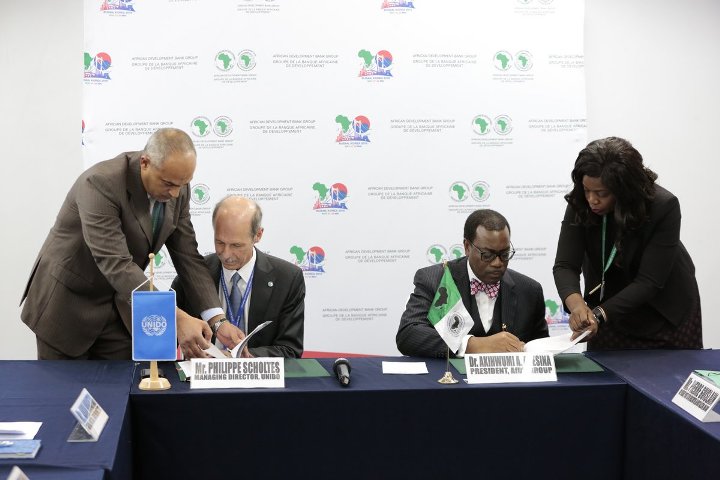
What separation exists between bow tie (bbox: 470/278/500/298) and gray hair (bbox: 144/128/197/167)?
49.5 inches

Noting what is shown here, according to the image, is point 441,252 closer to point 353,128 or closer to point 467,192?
point 467,192

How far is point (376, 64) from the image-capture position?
17.4 feet

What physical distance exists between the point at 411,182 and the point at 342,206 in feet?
1.44

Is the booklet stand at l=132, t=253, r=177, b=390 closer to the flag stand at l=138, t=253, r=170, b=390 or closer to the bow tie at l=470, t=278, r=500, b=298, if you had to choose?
the flag stand at l=138, t=253, r=170, b=390

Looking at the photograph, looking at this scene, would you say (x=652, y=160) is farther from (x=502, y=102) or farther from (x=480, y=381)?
(x=480, y=381)

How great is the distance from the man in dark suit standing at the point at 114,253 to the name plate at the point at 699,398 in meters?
1.53

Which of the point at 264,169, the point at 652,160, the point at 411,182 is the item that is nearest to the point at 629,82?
the point at 652,160

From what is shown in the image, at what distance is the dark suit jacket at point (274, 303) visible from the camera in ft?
11.4

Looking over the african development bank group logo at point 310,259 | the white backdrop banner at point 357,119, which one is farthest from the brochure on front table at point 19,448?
the african development bank group logo at point 310,259

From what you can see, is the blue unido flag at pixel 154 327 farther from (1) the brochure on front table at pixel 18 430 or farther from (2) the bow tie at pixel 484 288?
(2) the bow tie at pixel 484 288

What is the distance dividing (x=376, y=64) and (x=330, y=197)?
2.75 feet

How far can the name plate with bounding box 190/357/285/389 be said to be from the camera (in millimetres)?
2814

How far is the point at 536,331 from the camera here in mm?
3643

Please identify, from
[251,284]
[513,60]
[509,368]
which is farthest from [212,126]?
[509,368]
